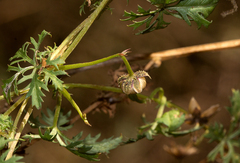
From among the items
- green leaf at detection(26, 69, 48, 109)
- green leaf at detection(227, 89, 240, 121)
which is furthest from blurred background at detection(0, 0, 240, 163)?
green leaf at detection(26, 69, 48, 109)

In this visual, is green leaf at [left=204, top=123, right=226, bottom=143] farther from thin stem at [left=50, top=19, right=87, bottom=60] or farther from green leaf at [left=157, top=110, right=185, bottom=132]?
thin stem at [left=50, top=19, right=87, bottom=60]

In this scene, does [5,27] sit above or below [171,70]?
above

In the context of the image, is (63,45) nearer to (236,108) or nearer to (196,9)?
(196,9)

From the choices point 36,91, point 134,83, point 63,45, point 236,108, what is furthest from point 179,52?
point 36,91

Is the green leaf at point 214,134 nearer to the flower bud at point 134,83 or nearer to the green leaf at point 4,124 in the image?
the flower bud at point 134,83

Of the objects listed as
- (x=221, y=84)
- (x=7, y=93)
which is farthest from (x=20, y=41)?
(x=221, y=84)

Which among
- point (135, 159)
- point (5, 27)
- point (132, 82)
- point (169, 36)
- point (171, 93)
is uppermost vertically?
point (5, 27)

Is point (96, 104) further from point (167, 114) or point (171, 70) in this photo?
point (171, 70)
